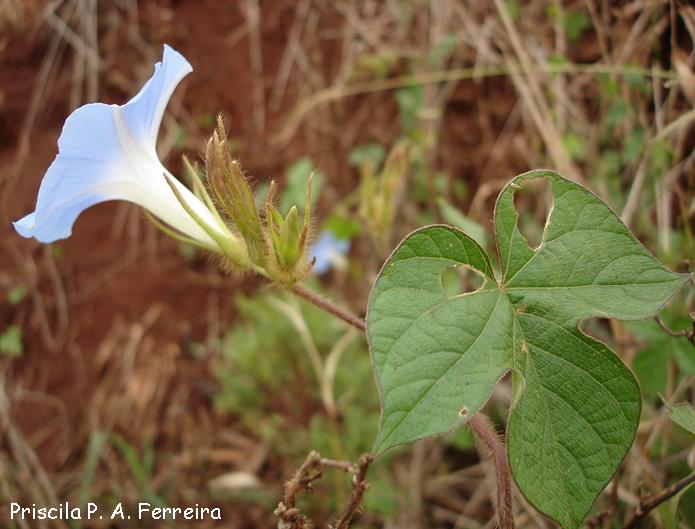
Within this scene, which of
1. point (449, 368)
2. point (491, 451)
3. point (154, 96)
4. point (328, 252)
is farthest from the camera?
point (328, 252)

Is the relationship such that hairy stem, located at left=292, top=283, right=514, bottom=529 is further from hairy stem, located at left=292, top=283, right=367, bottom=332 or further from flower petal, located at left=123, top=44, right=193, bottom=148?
flower petal, located at left=123, top=44, right=193, bottom=148

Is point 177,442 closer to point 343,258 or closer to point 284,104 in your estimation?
A: point 343,258

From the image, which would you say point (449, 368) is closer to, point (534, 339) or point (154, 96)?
point (534, 339)

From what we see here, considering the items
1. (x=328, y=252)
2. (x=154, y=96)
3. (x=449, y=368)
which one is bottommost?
(x=328, y=252)

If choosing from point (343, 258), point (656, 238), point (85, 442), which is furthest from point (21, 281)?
point (656, 238)

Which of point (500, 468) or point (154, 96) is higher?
Answer: point (154, 96)

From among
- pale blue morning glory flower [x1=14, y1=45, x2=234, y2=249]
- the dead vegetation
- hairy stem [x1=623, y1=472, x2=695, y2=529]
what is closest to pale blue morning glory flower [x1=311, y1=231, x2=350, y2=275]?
the dead vegetation

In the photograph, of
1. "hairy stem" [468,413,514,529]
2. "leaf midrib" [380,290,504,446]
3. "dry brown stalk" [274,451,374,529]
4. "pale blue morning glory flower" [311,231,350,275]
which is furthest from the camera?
"pale blue morning glory flower" [311,231,350,275]

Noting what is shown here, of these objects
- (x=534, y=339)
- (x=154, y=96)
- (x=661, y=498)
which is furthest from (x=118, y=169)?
(x=661, y=498)
